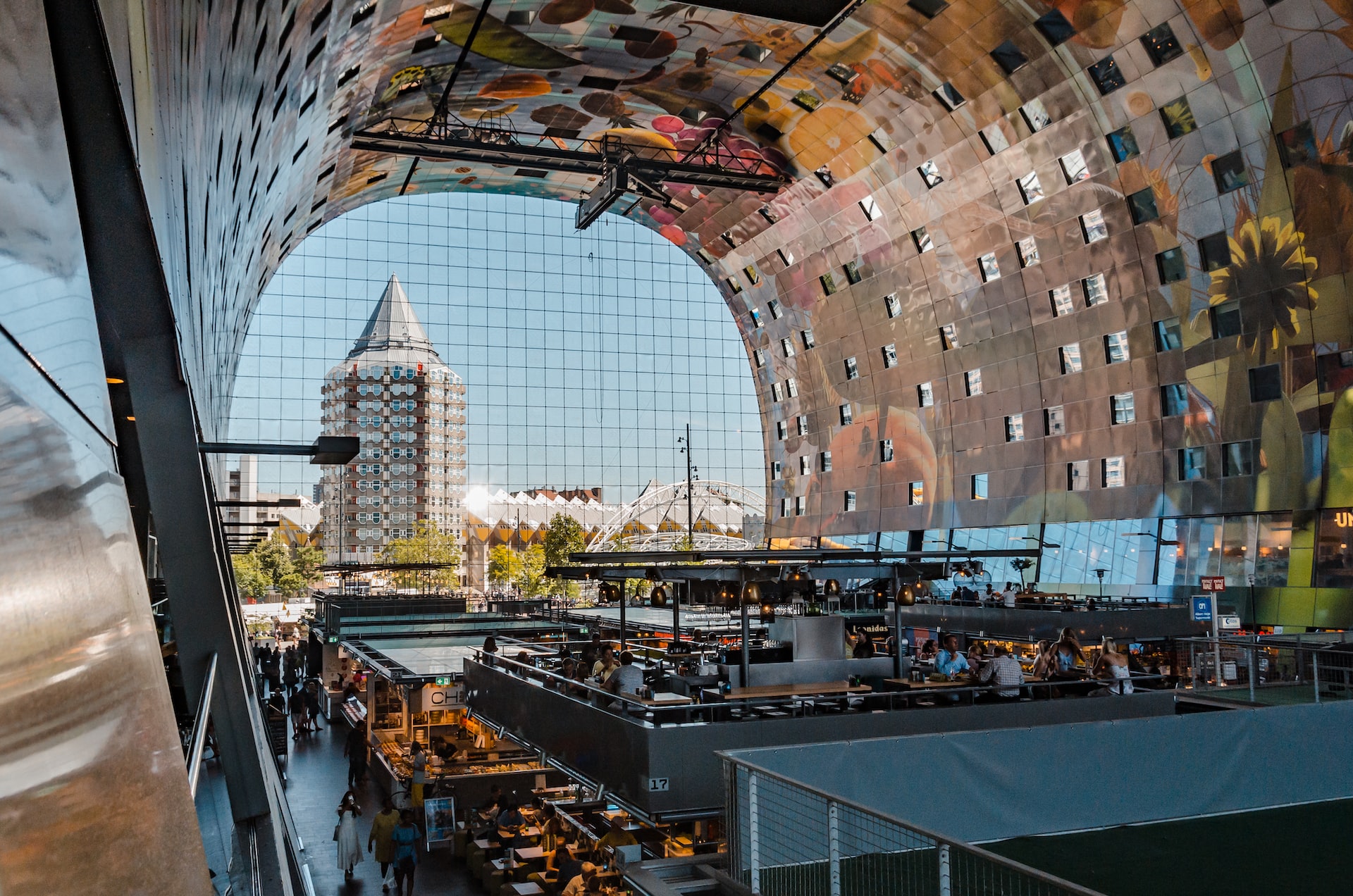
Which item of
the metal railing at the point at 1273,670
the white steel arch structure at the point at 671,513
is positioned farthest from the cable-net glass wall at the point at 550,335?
the metal railing at the point at 1273,670

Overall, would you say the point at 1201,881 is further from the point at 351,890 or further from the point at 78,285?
the point at 351,890

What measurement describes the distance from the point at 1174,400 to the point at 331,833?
24528mm

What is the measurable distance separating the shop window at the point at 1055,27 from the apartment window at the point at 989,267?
27.4 feet

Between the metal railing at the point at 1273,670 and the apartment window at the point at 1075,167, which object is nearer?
the metal railing at the point at 1273,670

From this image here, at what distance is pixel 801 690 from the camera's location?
1561 cm

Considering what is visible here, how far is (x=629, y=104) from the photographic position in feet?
114

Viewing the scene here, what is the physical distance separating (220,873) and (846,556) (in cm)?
1212

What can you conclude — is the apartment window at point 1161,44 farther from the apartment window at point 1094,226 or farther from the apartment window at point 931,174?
the apartment window at point 931,174

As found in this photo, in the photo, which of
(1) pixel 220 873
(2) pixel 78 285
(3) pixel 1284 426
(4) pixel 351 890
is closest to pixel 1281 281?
(3) pixel 1284 426

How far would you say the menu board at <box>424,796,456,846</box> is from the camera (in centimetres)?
1792

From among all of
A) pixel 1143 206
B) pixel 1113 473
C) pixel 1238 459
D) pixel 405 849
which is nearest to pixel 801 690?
pixel 405 849

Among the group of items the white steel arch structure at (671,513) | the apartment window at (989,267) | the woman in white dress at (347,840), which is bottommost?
the woman in white dress at (347,840)

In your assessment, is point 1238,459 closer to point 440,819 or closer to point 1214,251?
point 1214,251

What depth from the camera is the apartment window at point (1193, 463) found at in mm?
28969
